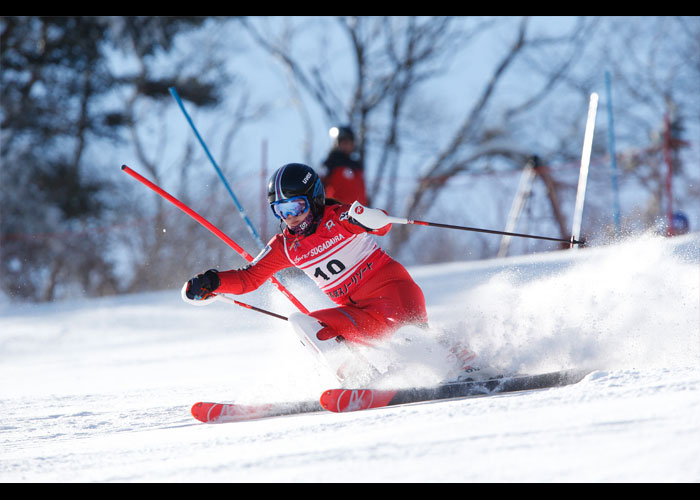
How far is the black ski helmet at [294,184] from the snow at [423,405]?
91cm

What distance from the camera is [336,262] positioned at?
13.7 feet

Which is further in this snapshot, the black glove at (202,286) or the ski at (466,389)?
the black glove at (202,286)

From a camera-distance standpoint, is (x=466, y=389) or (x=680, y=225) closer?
(x=466, y=389)

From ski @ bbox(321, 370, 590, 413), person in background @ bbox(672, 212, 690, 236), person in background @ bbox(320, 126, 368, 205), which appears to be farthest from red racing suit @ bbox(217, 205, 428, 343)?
person in background @ bbox(672, 212, 690, 236)

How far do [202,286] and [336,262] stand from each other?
2.41 ft

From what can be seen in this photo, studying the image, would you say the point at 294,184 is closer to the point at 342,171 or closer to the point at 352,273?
the point at 352,273

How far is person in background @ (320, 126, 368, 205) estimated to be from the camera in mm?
7078

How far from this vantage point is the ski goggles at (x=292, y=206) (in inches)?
161

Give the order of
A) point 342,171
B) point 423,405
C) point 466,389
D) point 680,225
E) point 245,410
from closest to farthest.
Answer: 1. point 423,405
2. point 466,389
3. point 245,410
4. point 342,171
5. point 680,225

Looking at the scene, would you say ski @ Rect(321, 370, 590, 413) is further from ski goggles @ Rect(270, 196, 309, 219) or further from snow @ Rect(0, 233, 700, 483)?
ski goggles @ Rect(270, 196, 309, 219)

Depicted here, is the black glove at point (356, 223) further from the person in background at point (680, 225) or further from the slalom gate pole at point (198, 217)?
the person in background at point (680, 225)

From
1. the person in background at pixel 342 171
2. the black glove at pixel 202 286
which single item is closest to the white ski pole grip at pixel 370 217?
the black glove at pixel 202 286

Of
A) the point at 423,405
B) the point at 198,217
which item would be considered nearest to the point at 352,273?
the point at 423,405
